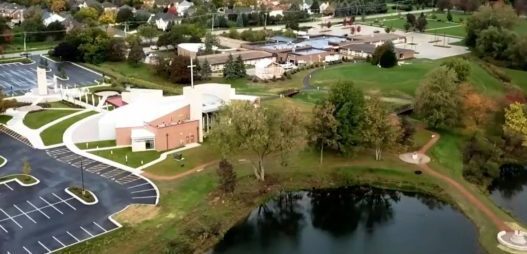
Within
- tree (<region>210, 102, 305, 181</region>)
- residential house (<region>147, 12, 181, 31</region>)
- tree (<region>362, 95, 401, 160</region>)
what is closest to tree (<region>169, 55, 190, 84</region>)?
tree (<region>210, 102, 305, 181</region>)

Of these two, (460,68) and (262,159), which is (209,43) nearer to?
(460,68)

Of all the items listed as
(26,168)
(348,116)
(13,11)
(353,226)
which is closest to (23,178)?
(26,168)

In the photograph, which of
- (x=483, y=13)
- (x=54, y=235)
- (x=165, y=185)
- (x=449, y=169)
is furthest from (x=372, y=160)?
(x=483, y=13)

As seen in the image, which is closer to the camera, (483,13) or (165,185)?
(165,185)

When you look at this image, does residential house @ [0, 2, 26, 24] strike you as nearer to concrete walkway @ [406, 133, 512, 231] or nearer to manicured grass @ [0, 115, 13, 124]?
manicured grass @ [0, 115, 13, 124]

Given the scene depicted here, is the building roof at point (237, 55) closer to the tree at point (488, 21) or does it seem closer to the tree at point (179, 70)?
the tree at point (179, 70)

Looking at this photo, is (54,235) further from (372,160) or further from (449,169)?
(449,169)
